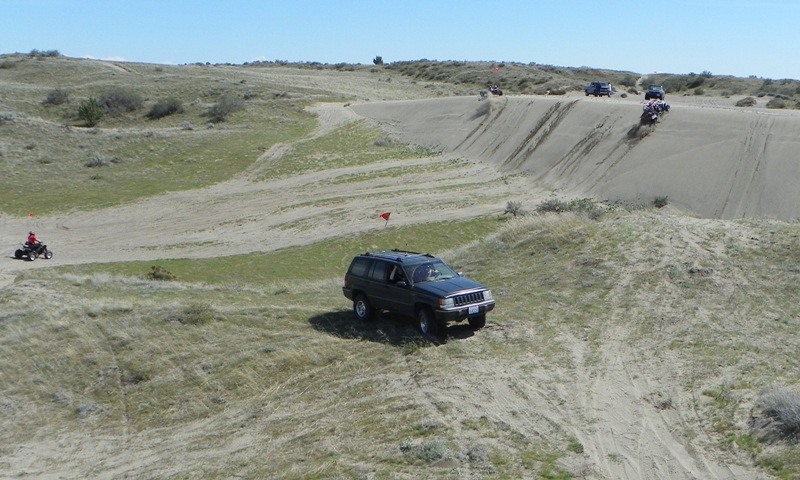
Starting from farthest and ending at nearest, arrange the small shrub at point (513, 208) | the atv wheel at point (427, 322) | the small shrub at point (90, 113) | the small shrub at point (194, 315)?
the small shrub at point (90, 113) → the small shrub at point (513, 208) → the small shrub at point (194, 315) → the atv wheel at point (427, 322)

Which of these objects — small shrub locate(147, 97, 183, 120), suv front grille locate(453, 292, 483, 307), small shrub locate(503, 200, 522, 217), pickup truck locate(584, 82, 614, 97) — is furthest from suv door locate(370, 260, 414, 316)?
small shrub locate(147, 97, 183, 120)

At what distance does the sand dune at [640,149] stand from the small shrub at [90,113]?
28.0 m

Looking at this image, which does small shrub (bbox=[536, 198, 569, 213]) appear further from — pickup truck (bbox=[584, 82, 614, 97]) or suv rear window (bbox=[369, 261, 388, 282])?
pickup truck (bbox=[584, 82, 614, 97])

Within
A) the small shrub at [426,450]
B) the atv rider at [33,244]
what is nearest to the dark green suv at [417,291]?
the small shrub at [426,450]

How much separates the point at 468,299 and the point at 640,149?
2806 cm

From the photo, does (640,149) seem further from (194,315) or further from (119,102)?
(119,102)

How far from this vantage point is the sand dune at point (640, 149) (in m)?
34.3

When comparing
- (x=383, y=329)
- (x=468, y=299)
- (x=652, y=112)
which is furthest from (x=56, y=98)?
(x=468, y=299)

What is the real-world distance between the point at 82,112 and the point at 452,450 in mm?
64891

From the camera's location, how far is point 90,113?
225 ft

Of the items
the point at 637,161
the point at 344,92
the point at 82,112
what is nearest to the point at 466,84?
the point at 344,92

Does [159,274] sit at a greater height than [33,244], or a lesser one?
lesser

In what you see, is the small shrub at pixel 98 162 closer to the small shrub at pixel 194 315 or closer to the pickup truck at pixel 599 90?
the small shrub at pixel 194 315

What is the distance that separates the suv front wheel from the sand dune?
18.9 meters
